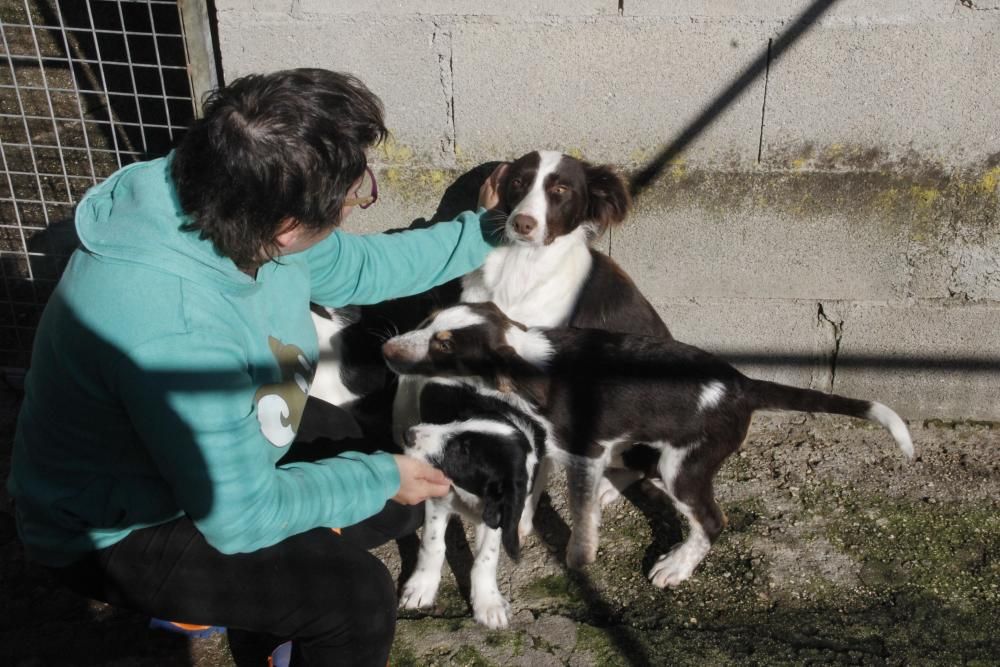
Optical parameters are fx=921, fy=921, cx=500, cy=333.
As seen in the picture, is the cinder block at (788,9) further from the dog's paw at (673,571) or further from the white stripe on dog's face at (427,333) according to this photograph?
the dog's paw at (673,571)

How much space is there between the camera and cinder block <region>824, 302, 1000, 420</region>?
12.0 feet

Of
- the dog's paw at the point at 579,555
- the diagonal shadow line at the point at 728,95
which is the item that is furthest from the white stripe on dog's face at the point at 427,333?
the diagonal shadow line at the point at 728,95

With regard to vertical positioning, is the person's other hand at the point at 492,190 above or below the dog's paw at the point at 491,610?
Answer: above

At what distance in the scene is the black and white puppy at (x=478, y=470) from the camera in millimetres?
2588

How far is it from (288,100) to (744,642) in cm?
199

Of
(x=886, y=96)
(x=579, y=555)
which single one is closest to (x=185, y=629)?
(x=579, y=555)

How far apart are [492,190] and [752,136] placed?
980 mm

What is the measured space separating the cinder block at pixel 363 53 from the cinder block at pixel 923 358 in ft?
5.89

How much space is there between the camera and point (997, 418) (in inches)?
150

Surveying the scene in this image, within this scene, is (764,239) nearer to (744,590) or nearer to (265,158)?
(744,590)

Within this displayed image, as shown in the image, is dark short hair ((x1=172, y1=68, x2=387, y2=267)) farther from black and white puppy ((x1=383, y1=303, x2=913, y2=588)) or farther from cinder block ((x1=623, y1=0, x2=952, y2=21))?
cinder block ((x1=623, y1=0, x2=952, y2=21))

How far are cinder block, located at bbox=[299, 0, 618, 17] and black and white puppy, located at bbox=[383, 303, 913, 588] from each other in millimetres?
1071

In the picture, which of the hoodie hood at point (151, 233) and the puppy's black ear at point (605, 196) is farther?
the puppy's black ear at point (605, 196)

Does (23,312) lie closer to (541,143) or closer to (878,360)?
(541,143)
